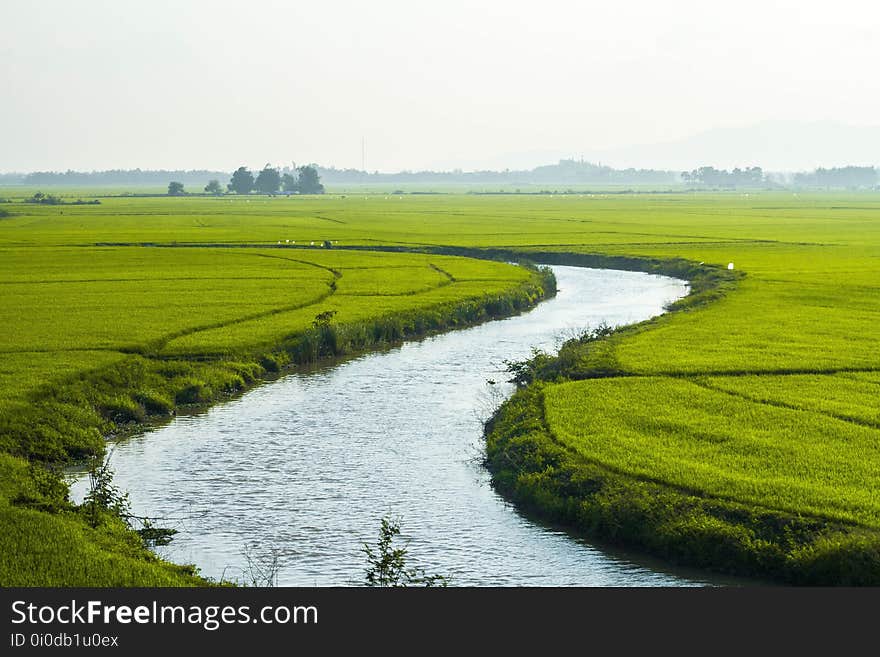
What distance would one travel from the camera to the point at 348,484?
57.7ft

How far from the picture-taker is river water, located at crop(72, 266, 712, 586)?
14.3 metres

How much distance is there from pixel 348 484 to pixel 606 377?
326 inches

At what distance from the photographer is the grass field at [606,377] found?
48.4 feet

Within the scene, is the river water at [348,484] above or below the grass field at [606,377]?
below

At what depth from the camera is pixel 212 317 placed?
32.7 metres

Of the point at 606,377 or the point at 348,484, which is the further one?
the point at 606,377

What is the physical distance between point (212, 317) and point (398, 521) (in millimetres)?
18155

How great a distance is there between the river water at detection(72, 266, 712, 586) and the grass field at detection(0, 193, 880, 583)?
32.4 inches

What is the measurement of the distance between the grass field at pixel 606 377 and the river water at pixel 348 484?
824 millimetres

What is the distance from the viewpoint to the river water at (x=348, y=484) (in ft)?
46.9

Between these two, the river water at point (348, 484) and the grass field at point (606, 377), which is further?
the grass field at point (606, 377)

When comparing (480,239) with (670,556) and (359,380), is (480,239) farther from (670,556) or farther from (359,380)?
(670,556)

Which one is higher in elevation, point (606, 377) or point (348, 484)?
point (606, 377)

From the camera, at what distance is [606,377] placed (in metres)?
24.0
